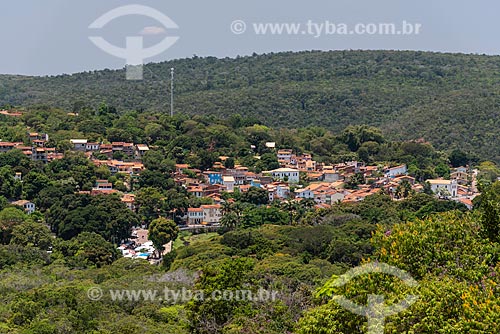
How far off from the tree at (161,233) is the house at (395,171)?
740 inches

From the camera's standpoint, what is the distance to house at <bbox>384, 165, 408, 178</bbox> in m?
51.3

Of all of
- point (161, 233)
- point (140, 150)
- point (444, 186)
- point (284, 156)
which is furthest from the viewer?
point (284, 156)

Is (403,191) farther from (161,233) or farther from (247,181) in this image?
(161,233)

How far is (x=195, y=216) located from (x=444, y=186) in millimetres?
14483

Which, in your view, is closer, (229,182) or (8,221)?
(8,221)

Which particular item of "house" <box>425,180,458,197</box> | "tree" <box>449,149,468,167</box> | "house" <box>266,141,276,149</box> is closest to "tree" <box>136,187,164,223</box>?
"house" <box>425,180,458,197</box>

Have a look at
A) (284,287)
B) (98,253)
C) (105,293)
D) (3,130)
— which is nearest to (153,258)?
(98,253)

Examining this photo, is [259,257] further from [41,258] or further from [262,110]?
[262,110]

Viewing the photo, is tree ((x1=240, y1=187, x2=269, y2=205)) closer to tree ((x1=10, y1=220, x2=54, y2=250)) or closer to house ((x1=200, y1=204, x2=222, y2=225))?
house ((x1=200, y1=204, x2=222, y2=225))

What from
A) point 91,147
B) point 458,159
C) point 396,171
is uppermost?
point 91,147

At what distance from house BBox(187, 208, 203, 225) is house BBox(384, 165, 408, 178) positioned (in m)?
14.1

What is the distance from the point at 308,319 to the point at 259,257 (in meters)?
18.6

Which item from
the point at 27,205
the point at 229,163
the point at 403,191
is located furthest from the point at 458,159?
the point at 27,205

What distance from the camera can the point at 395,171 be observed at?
52.2 metres
